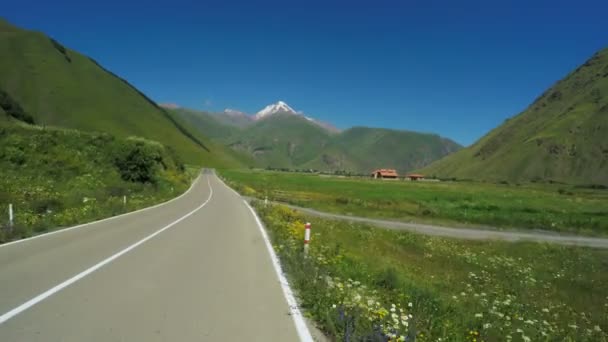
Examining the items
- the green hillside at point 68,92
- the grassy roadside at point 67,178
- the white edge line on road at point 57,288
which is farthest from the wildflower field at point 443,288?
the green hillside at point 68,92

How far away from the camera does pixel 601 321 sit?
1053cm

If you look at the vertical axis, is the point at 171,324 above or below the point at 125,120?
below

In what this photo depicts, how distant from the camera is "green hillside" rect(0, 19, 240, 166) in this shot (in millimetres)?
142250

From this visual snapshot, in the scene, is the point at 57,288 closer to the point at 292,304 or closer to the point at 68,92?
the point at 292,304

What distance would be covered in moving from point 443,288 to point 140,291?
9150 mm

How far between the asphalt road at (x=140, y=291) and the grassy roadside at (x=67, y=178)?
386 centimetres

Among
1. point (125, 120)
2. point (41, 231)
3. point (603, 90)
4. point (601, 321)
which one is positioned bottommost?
point (601, 321)

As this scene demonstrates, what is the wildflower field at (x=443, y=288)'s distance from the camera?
18.6 ft

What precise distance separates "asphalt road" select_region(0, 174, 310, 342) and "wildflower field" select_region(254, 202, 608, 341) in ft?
2.55

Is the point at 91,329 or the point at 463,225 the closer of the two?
the point at 91,329

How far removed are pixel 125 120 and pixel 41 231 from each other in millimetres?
170089

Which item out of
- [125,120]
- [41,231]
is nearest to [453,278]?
[41,231]

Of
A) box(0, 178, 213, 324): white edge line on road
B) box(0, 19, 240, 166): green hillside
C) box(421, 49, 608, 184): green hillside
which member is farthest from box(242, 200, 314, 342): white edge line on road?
box(421, 49, 608, 184): green hillside

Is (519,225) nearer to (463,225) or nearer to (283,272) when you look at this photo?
(463,225)
